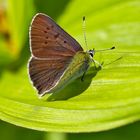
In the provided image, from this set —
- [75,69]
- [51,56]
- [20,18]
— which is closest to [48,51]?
[51,56]

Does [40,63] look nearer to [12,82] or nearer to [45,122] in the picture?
[45,122]

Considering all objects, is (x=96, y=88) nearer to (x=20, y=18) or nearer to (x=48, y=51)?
(x=48, y=51)

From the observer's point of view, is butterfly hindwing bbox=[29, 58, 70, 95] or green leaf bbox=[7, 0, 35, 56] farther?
green leaf bbox=[7, 0, 35, 56]

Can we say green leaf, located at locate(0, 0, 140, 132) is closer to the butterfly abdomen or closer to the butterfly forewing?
the butterfly abdomen

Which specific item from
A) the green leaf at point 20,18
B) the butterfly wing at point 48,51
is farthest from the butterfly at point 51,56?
the green leaf at point 20,18

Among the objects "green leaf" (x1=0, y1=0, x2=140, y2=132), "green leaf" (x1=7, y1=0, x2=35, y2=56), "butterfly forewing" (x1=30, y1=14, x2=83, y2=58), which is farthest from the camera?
"green leaf" (x1=7, y1=0, x2=35, y2=56)

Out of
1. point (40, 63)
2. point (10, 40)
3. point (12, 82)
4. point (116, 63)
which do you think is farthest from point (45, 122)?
point (10, 40)

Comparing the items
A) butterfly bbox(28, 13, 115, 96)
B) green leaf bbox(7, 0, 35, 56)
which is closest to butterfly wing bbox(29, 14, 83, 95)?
butterfly bbox(28, 13, 115, 96)

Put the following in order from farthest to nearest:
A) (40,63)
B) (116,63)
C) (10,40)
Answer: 1. (10,40)
2. (116,63)
3. (40,63)
